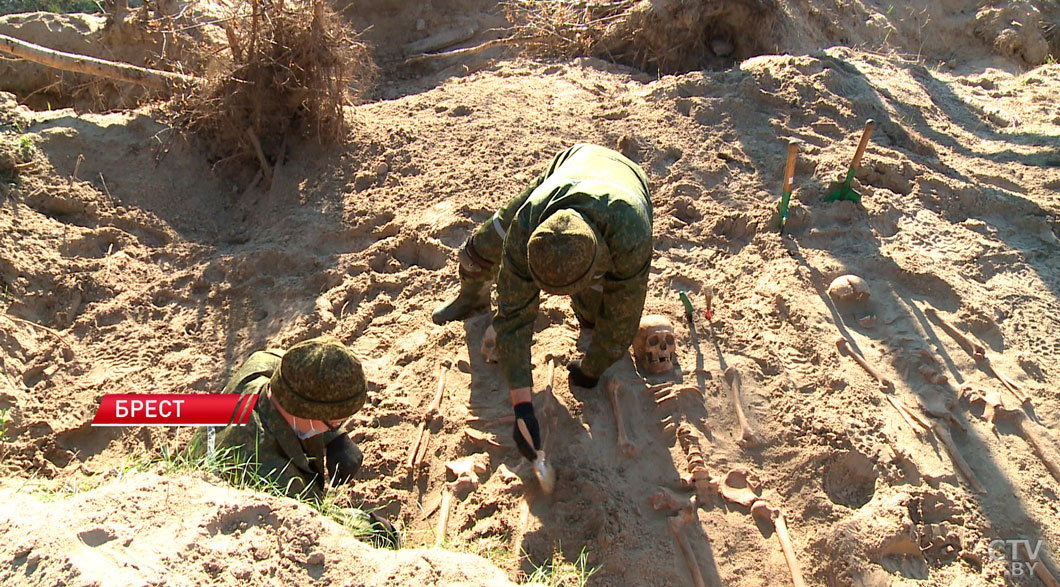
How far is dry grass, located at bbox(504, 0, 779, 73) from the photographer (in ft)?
21.5

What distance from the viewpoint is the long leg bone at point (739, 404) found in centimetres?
329

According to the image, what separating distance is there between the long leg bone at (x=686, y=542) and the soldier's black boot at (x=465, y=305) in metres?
1.54

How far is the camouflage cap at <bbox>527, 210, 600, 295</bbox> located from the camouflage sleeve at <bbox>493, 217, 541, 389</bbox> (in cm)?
27

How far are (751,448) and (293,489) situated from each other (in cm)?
195

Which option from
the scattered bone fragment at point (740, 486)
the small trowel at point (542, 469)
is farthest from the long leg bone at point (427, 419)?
the scattered bone fragment at point (740, 486)

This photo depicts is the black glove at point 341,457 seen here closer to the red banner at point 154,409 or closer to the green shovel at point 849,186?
the red banner at point 154,409

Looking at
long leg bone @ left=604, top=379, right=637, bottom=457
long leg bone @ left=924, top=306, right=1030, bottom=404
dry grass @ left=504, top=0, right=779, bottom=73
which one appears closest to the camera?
long leg bone @ left=604, top=379, right=637, bottom=457

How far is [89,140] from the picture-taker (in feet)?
16.1

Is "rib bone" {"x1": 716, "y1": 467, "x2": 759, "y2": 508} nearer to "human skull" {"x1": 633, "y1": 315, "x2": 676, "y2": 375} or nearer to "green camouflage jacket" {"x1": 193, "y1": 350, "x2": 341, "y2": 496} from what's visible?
"human skull" {"x1": 633, "y1": 315, "x2": 676, "y2": 375}

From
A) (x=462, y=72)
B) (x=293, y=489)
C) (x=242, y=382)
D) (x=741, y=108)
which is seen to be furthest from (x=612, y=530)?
(x=462, y=72)

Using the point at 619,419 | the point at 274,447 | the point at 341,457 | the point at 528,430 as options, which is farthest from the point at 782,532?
the point at 274,447

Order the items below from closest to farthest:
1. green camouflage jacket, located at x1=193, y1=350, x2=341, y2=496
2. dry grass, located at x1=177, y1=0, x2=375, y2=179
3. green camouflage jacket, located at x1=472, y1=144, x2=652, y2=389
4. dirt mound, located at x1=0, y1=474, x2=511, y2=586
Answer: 1. dirt mound, located at x1=0, y1=474, x2=511, y2=586
2. green camouflage jacket, located at x1=193, y1=350, x2=341, y2=496
3. green camouflage jacket, located at x1=472, y1=144, x2=652, y2=389
4. dry grass, located at x1=177, y1=0, x2=375, y2=179

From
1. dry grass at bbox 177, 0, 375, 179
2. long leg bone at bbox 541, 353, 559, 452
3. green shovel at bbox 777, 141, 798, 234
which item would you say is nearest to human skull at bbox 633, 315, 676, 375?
long leg bone at bbox 541, 353, 559, 452

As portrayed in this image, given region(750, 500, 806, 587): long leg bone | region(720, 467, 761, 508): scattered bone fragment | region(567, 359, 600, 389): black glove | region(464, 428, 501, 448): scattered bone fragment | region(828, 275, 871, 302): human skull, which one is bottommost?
region(750, 500, 806, 587): long leg bone
